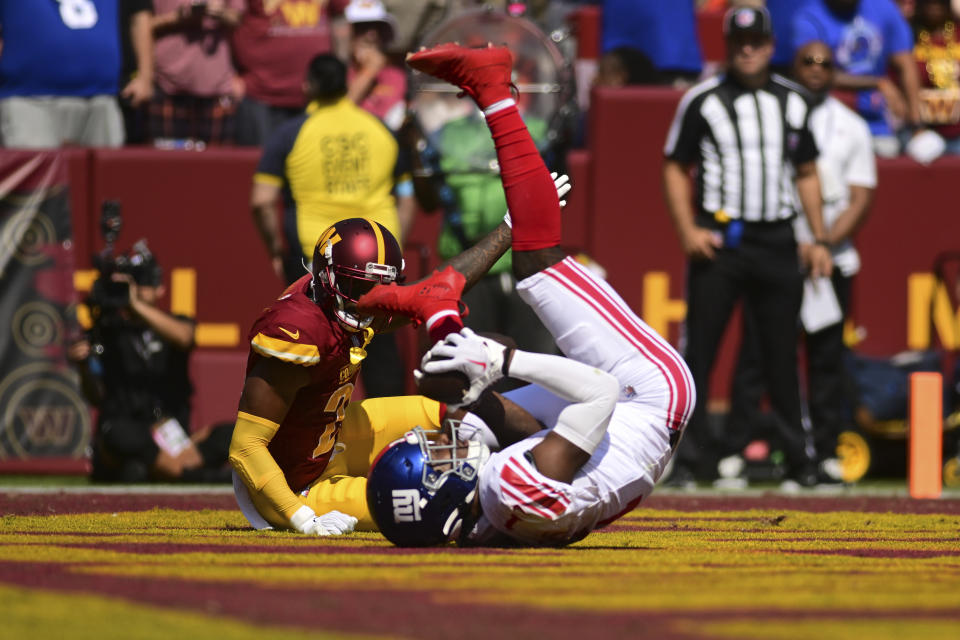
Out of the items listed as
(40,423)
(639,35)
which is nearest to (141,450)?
(40,423)

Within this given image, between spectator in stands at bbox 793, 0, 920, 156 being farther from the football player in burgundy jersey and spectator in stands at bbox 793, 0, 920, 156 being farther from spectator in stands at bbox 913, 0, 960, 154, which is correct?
the football player in burgundy jersey

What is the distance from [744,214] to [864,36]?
2.49 metres

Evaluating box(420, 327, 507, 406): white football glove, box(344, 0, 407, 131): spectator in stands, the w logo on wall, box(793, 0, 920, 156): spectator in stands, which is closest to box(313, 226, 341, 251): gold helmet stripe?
box(420, 327, 507, 406): white football glove

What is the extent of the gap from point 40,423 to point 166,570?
551 centimetres

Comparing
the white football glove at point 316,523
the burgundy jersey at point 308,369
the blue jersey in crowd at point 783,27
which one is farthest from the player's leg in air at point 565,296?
the blue jersey in crowd at point 783,27

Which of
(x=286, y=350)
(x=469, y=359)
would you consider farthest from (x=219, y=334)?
(x=469, y=359)

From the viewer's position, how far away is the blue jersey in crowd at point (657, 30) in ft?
33.6

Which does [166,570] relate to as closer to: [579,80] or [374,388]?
[374,388]

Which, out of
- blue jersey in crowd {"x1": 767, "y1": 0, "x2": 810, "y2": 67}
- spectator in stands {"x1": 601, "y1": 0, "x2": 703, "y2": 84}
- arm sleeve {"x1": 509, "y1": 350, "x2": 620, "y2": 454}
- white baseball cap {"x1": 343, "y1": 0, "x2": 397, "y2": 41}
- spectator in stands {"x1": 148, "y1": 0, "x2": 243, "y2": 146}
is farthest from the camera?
blue jersey in crowd {"x1": 767, "y1": 0, "x2": 810, "y2": 67}

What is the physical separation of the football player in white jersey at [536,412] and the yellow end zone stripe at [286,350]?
0.39 metres

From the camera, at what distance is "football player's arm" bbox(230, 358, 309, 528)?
17.7ft

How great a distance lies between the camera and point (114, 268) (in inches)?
351

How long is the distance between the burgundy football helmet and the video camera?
3688 mm

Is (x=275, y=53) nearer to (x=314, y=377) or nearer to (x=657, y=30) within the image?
(x=657, y=30)
